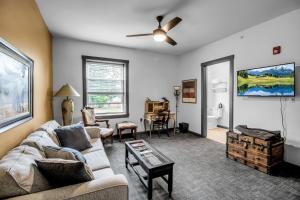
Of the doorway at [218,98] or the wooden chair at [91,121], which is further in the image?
the doorway at [218,98]

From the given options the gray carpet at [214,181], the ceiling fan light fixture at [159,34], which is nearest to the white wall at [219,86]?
the gray carpet at [214,181]

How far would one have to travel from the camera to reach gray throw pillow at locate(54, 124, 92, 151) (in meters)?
2.26

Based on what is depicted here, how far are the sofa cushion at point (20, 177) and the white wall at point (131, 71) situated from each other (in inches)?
120

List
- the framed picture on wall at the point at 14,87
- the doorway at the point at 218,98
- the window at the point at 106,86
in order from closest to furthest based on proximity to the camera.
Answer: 1. the framed picture on wall at the point at 14,87
2. the window at the point at 106,86
3. the doorway at the point at 218,98

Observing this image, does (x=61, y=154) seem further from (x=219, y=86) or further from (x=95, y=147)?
(x=219, y=86)

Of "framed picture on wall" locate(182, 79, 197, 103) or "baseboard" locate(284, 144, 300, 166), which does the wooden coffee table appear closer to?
"baseboard" locate(284, 144, 300, 166)

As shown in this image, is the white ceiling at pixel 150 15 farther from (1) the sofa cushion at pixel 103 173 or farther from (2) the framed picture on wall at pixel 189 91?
(1) the sofa cushion at pixel 103 173

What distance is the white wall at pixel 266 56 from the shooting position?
262cm

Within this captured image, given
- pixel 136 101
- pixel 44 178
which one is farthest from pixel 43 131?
pixel 136 101

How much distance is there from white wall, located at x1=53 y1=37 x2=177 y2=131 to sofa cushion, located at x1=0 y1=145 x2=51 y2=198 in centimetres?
304

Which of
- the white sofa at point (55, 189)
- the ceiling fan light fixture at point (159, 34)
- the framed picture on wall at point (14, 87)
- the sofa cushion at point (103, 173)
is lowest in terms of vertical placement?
the sofa cushion at point (103, 173)

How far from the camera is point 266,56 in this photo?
9.87 ft

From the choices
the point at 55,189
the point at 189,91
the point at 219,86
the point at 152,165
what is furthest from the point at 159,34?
the point at 219,86

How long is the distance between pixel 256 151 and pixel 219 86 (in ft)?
12.1
